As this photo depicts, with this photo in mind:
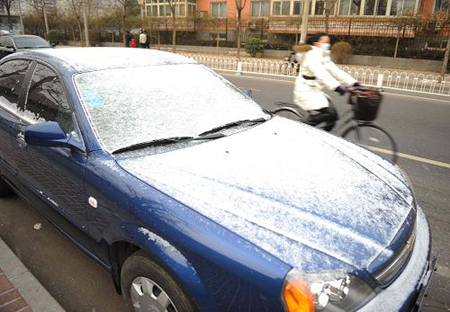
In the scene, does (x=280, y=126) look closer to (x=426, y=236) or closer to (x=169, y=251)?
(x=426, y=236)

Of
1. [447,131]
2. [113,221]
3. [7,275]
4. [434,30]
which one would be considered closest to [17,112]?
[7,275]

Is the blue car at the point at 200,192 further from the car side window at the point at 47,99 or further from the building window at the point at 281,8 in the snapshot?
the building window at the point at 281,8

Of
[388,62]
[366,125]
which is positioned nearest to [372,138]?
[366,125]

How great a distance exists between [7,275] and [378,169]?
9.07 feet

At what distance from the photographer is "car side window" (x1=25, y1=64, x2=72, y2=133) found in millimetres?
2512

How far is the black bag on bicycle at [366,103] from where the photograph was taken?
14.5ft

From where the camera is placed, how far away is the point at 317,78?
4.78 metres

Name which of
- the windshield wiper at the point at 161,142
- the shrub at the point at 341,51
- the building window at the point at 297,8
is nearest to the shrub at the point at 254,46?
the building window at the point at 297,8

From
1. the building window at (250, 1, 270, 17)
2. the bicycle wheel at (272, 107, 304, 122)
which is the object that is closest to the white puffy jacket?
the bicycle wheel at (272, 107, 304, 122)

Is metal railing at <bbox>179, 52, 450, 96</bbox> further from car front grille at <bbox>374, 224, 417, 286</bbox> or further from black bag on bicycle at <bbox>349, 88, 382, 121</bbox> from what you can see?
car front grille at <bbox>374, 224, 417, 286</bbox>

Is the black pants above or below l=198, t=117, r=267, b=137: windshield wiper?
below

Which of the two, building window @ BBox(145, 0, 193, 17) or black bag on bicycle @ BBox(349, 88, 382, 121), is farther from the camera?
building window @ BBox(145, 0, 193, 17)

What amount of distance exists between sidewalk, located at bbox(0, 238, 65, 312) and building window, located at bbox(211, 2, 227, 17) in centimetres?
3591

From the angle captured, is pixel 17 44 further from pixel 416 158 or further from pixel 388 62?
pixel 388 62
